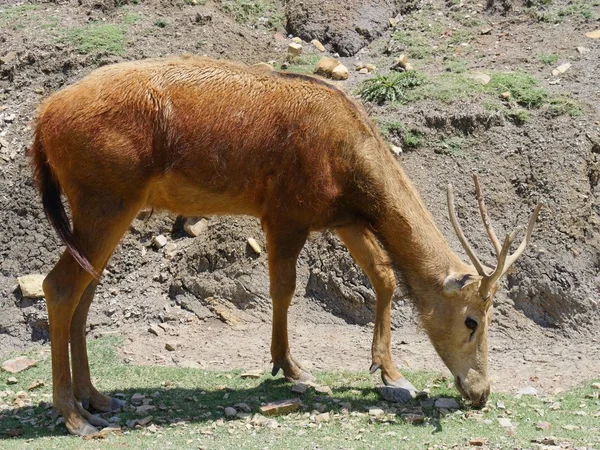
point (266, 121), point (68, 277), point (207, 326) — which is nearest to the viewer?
point (68, 277)

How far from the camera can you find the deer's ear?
27.5 ft

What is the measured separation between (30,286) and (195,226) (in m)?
2.13

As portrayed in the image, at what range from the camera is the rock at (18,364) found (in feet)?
30.7

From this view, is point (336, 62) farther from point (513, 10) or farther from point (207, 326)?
point (207, 326)

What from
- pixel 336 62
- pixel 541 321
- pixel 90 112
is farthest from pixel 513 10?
pixel 90 112

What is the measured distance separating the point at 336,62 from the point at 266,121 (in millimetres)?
5498

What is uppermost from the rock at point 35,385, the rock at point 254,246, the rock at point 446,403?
the rock at point 254,246

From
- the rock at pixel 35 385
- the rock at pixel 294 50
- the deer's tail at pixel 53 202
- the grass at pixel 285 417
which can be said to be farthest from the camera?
the rock at pixel 294 50

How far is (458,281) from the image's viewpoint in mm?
8430

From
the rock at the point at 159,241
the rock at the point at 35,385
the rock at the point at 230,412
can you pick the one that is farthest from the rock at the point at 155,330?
the rock at the point at 230,412

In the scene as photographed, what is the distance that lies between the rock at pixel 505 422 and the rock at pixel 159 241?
506cm

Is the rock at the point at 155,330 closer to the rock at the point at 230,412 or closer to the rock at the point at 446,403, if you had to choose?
the rock at the point at 230,412

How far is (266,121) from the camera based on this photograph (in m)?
8.38

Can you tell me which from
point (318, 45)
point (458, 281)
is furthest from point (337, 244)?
point (318, 45)
